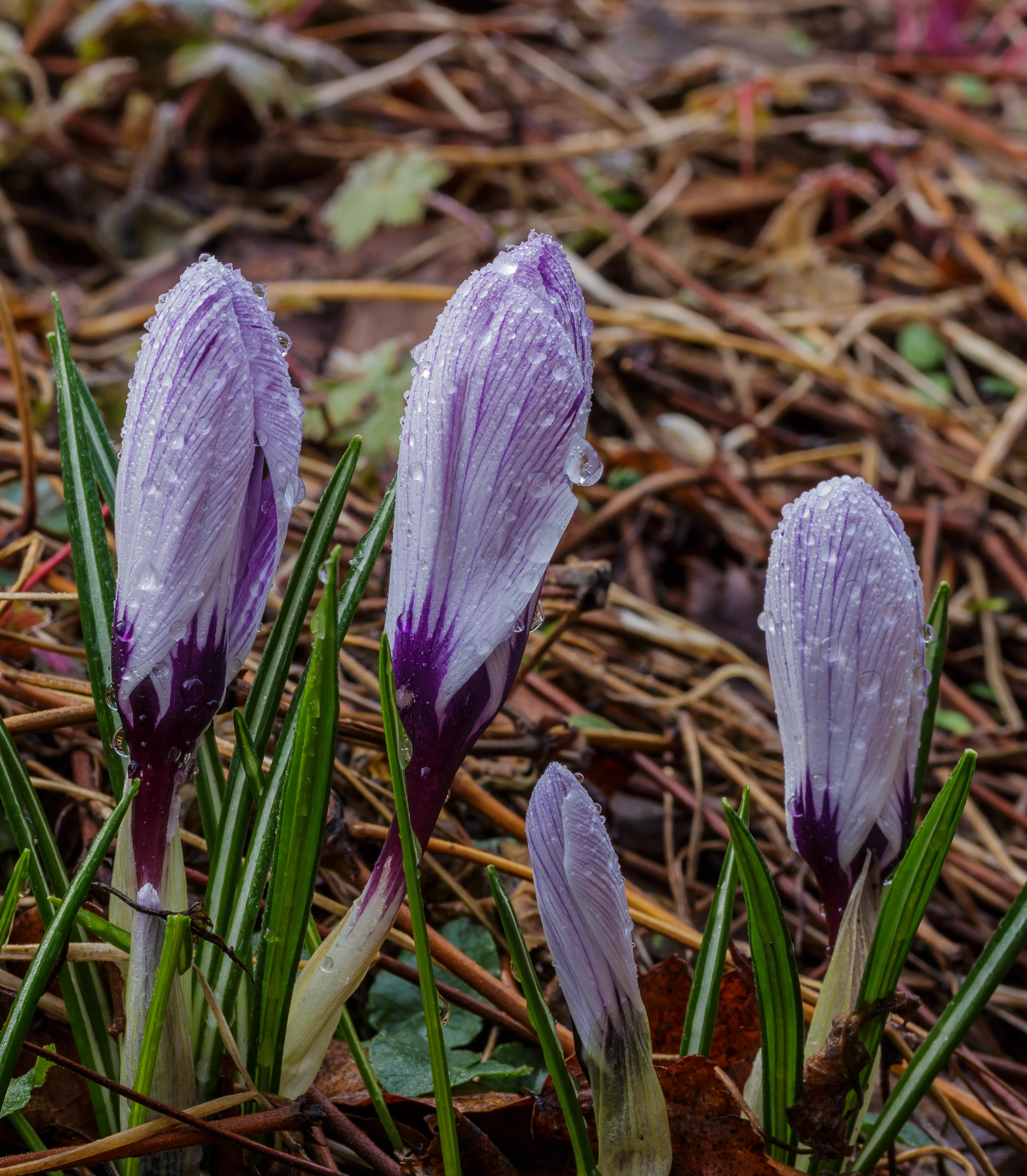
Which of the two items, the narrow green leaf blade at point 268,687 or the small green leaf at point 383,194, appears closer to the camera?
the narrow green leaf blade at point 268,687

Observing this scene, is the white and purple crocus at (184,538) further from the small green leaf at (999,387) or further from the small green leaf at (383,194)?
the small green leaf at (999,387)

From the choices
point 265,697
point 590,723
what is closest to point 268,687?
point 265,697

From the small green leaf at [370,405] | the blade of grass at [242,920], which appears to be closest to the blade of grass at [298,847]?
the blade of grass at [242,920]

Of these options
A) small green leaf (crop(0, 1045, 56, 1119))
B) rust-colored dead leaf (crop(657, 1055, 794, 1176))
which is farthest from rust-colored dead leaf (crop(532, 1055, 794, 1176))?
small green leaf (crop(0, 1045, 56, 1119))

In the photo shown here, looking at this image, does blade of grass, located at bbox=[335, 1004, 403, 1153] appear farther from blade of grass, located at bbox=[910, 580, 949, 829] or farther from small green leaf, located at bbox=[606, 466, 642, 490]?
small green leaf, located at bbox=[606, 466, 642, 490]

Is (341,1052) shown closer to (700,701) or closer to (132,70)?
(700,701)

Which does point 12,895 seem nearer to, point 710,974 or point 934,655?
point 710,974

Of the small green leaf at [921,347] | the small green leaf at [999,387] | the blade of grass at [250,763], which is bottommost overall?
the blade of grass at [250,763]
